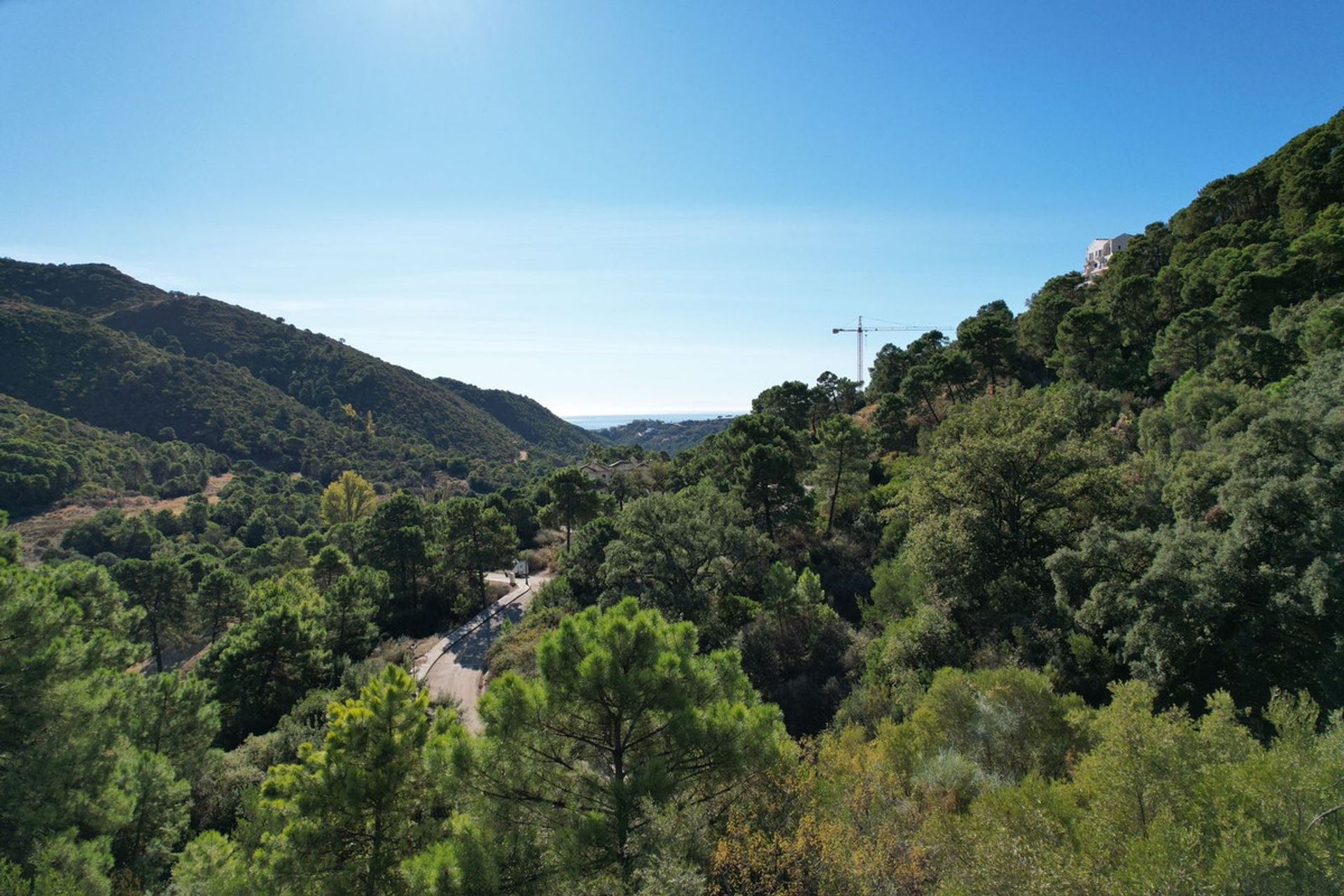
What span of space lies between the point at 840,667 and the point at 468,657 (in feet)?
60.9

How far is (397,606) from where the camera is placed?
1537 inches

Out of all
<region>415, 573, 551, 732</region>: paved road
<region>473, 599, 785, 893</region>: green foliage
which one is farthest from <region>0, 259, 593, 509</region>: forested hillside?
<region>473, 599, 785, 893</region>: green foliage

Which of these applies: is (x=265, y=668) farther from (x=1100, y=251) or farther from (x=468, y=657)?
(x=1100, y=251)

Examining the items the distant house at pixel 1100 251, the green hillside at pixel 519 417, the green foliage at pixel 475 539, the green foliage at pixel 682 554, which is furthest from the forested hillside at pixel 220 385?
the distant house at pixel 1100 251

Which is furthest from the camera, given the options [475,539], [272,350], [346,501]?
[272,350]

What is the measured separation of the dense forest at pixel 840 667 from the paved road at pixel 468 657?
1898 mm

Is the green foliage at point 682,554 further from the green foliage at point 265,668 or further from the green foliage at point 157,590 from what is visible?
the green foliage at point 157,590

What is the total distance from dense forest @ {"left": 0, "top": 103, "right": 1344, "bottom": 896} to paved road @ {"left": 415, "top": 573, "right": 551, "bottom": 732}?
74.7 inches

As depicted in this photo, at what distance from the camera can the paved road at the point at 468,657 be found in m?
25.0

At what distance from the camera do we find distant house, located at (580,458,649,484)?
202 feet

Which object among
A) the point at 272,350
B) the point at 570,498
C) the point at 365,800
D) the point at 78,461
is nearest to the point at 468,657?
the point at 570,498

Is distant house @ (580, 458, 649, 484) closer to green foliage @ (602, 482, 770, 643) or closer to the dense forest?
the dense forest

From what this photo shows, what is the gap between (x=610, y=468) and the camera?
76250mm

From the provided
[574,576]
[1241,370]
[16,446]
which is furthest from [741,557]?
[16,446]
